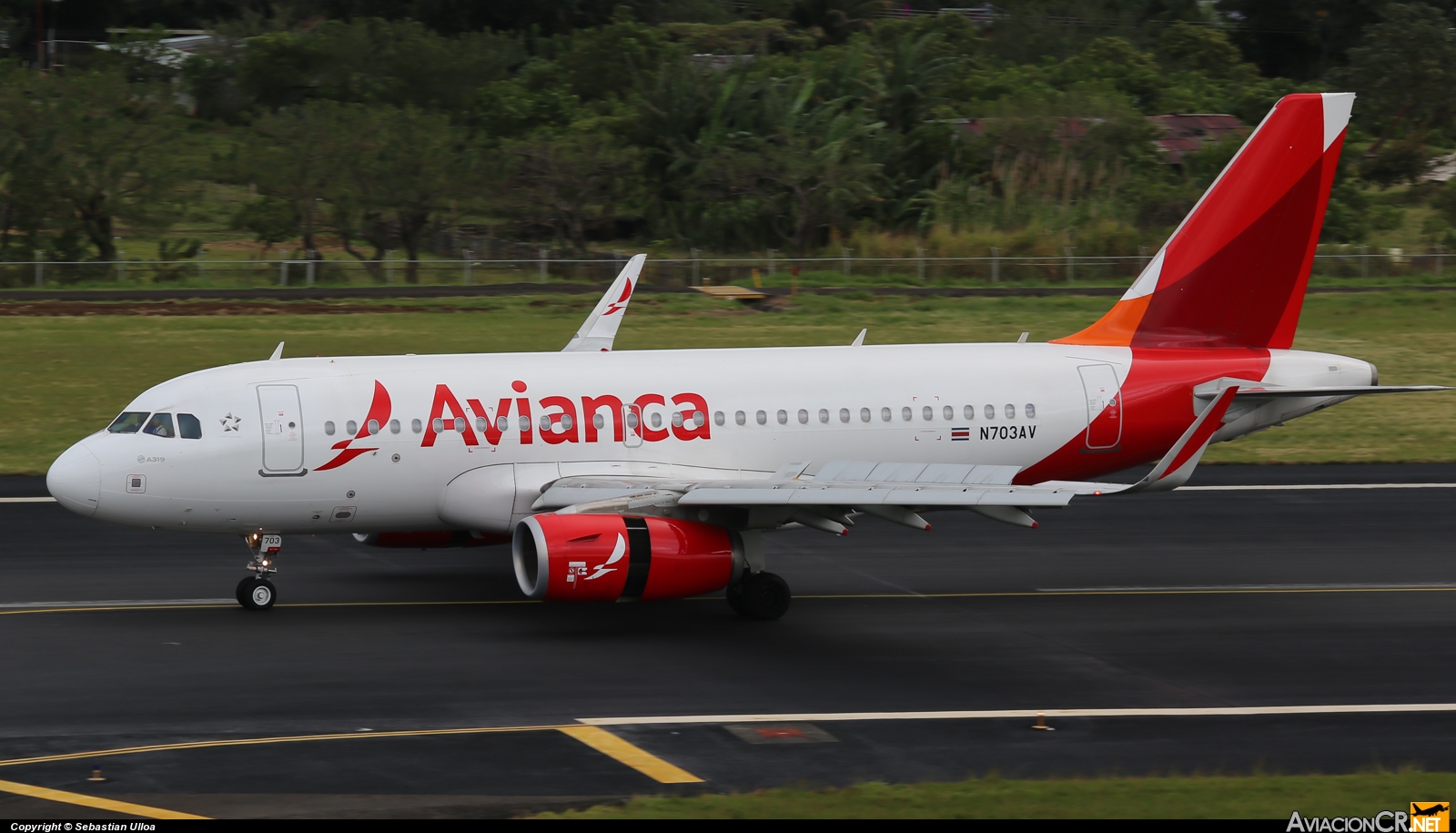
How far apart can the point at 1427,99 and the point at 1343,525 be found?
7667cm

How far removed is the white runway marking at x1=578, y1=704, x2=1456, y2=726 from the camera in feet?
62.0

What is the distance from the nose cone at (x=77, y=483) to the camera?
23.2 metres

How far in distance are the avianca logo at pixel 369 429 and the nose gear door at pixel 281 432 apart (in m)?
0.41

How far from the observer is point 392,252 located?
76250 millimetres

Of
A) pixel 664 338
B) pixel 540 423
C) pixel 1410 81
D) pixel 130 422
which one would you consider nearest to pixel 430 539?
pixel 540 423

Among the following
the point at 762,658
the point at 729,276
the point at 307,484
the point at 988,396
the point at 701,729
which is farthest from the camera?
the point at 729,276

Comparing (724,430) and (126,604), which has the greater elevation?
(724,430)

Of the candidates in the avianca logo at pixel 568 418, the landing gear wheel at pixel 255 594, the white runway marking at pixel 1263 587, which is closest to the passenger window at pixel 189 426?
the landing gear wheel at pixel 255 594

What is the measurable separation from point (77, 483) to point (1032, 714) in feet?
44.1

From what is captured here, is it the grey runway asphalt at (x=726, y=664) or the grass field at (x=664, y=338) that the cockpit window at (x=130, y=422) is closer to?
the grey runway asphalt at (x=726, y=664)

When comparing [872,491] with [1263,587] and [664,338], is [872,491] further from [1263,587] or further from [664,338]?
[664,338]

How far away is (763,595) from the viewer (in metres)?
23.8

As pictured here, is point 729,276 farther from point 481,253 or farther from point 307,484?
point 307,484

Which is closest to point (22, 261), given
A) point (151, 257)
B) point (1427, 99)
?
point (151, 257)
